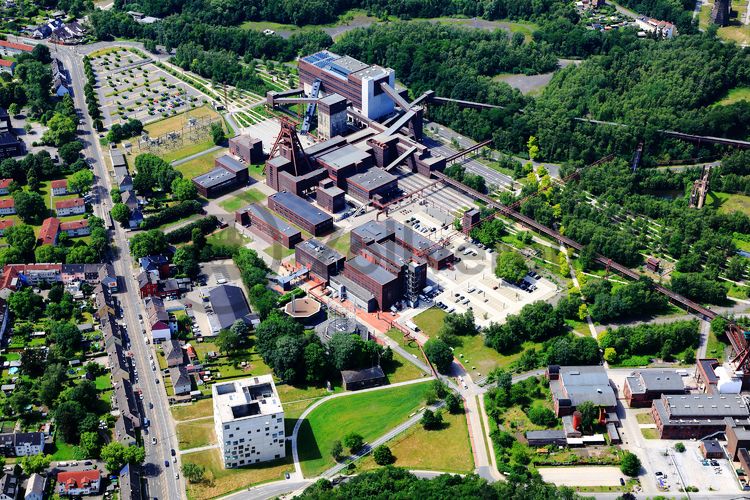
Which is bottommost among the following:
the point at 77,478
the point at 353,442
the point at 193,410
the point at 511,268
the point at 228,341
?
the point at 193,410

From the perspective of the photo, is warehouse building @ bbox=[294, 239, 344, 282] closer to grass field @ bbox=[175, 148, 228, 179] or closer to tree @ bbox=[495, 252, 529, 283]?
tree @ bbox=[495, 252, 529, 283]

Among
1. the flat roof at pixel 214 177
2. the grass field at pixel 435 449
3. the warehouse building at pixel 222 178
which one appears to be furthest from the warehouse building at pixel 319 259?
the grass field at pixel 435 449

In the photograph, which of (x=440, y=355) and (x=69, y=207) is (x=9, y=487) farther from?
(x=69, y=207)

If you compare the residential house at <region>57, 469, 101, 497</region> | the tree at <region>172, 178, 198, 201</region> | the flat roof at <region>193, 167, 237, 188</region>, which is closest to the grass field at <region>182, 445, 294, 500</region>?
the residential house at <region>57, 469, 101, 497</region>

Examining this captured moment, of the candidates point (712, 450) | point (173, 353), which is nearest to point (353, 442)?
point (173, 353)

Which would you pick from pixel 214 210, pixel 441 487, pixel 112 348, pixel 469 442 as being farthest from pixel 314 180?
pixel 441 487

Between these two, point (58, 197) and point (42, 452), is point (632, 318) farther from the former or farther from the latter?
point (58, 197)
